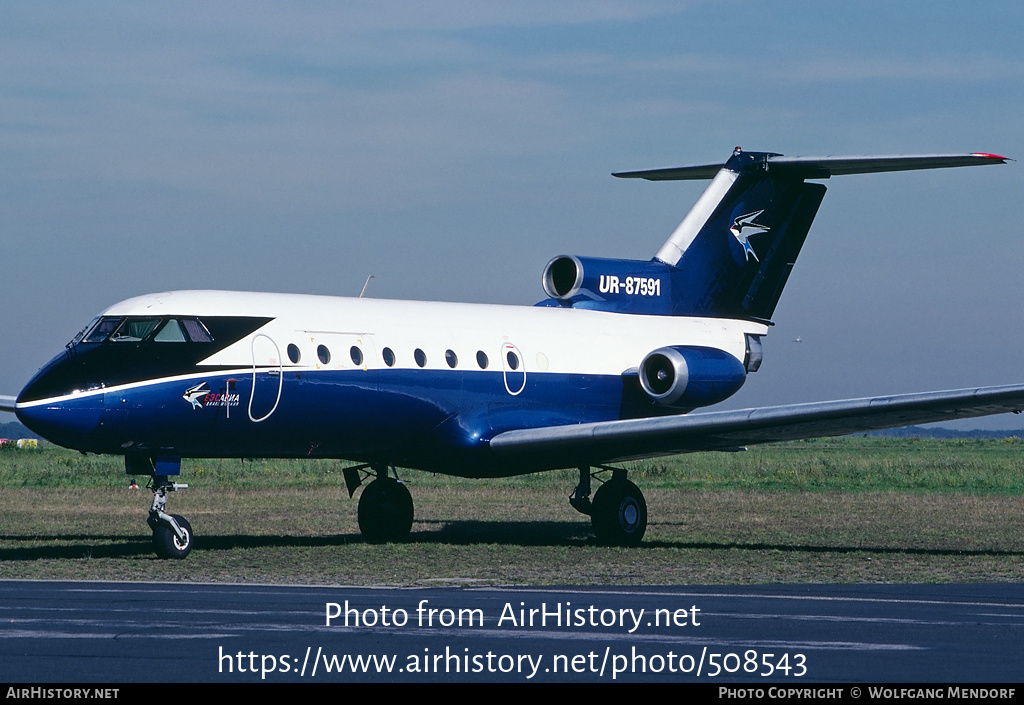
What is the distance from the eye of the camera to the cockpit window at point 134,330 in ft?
67.1

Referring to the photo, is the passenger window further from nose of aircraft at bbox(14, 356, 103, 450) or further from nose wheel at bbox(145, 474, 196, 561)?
nose wheel at bbox(145, 474, 196, 561)

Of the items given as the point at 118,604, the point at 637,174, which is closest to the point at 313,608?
the point at 118,604

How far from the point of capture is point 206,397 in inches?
816

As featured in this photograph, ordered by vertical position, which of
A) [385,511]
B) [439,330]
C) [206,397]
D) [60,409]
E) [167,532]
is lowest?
[167,532]

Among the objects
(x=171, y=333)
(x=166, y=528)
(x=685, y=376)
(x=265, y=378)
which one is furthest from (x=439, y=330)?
(x=166, y=528)

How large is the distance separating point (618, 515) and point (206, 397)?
7.28 m

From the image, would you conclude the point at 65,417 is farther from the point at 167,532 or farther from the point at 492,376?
the point at 492,376

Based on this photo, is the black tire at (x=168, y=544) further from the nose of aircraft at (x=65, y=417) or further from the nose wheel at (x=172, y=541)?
the nose of aircraft at (x=65, y=417)

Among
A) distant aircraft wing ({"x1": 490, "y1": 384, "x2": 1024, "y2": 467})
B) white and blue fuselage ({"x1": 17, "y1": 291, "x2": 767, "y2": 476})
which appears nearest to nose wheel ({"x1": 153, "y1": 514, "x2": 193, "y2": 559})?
white and blue fuselage ({"x1": 17, "y1": 291, "x2": 767, "y2": 476})

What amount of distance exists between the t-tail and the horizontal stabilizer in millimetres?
A: 37

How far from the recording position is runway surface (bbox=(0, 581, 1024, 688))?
10.4 m

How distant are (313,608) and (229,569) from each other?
489 cm
